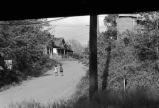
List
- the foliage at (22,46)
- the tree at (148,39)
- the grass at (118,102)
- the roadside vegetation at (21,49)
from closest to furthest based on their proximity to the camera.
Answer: the grass at (118,102) → the tree at (148,39) → the roadside vegetation at (21,49) → the foliage at (22,46)

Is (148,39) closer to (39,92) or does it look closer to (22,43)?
(39,92)

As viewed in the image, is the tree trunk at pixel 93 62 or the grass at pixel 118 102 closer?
the grass at pixel 118 102

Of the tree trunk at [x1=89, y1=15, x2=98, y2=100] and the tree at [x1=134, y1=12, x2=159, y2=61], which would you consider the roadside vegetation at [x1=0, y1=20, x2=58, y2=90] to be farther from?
the tree trunk at [x1=89, y1=15, x2=98, y2=100]

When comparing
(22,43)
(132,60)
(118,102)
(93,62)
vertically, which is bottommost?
(118,102)

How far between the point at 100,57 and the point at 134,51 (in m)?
2.41

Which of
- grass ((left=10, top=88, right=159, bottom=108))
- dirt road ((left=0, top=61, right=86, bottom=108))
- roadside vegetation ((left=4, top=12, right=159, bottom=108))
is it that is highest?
roadside vegetation ((left=4, top=12, right=159, bottom=108))

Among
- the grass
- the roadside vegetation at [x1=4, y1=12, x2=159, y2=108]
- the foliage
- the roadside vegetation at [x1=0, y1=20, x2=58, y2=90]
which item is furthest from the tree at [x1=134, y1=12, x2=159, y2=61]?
the foliage

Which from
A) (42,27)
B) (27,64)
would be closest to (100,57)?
(27,64)

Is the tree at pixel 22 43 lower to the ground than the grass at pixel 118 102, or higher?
higher

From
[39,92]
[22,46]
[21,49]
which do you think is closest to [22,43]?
[22,46]

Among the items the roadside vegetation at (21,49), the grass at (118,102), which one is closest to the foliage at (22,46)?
the roadside vegetation at (21,49)

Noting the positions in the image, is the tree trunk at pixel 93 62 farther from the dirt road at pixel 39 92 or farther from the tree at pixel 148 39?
the tree at pixel 148 39

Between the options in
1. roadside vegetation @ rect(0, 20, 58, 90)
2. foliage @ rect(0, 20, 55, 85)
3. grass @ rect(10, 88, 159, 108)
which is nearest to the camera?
grass @ rect(10, 88, 159, 108)

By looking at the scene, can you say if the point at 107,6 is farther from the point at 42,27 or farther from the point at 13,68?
the point at 42,27
